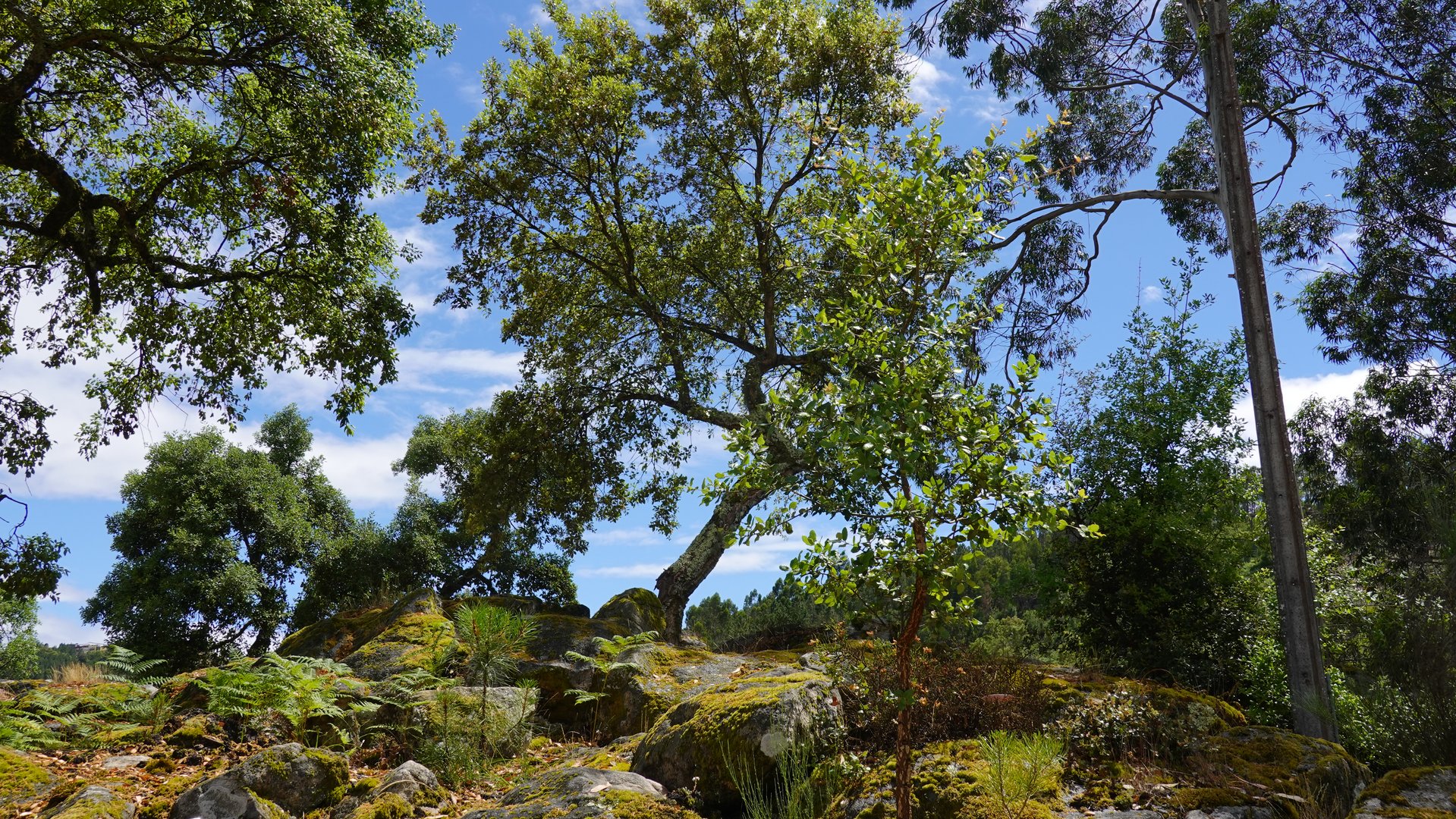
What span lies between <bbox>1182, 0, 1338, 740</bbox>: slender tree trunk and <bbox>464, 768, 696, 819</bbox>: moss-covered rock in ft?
21.8

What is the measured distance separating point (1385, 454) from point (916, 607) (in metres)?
19.7

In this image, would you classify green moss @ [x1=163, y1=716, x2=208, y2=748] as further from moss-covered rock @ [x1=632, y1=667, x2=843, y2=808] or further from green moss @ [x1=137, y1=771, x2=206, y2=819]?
moss-covered rock @ [x1=632, y1=667, x2=843, y2=808]

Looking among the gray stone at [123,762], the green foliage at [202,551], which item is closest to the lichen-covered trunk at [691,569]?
the gray stone at [123,762]

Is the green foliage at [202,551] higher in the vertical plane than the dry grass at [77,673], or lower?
higher

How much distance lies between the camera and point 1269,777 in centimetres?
486

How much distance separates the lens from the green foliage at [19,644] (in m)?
28.0

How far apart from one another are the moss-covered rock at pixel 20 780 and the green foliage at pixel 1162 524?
33.2 ft

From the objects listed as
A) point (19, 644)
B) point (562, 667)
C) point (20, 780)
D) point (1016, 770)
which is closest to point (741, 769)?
point (1016, 770)

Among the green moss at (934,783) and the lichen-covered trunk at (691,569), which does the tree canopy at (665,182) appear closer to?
the lichen-covered trunk at (691,569)

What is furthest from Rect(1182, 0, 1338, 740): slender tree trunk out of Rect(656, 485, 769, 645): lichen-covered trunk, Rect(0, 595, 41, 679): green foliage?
Rect(0, 595, 41, 679): green foliage

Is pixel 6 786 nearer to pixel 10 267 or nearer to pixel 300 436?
pixel 10 267

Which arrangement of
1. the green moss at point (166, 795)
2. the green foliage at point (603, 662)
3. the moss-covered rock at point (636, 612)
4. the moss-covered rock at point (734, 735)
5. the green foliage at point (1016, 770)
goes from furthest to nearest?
the moss-covered rock at point (636, 612)
the green foliage at point (603, 662)
the green moss at point (166, 795)
the moss-covered rock at point (734, 735)
the green foliage at point (1016, 770)

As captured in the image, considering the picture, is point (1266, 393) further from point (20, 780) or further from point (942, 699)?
point (20, 780)

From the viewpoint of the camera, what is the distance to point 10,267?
13.8 meters
